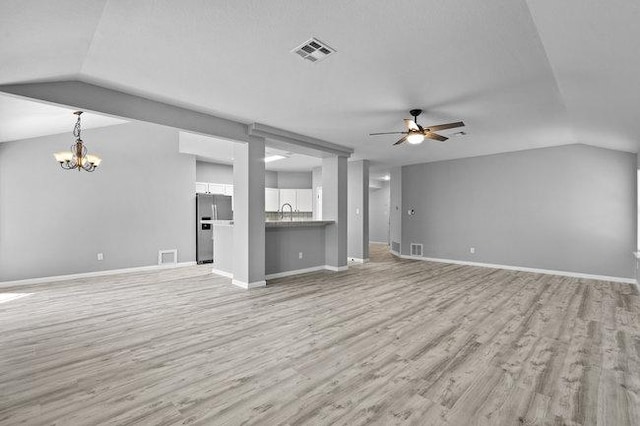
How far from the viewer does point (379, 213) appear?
41.3ft

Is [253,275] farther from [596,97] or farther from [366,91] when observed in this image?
[596,97]

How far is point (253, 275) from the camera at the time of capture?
16.3 ft

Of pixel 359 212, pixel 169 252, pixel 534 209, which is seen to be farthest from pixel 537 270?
pixel 169 252

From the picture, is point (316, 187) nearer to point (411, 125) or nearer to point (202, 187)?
point (202, 187)

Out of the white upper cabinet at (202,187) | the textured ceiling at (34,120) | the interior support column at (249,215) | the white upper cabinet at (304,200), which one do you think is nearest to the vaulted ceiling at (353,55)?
the interior support column at (249,215)

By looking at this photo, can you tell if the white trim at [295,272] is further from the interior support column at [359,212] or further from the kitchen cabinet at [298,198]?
the kitchen cabinet at [298,198]

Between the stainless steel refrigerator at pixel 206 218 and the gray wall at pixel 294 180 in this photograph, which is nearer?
the stainless steel refrigerator at pixel 206 218

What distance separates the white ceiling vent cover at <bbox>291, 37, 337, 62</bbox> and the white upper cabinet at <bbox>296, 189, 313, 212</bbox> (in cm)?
738

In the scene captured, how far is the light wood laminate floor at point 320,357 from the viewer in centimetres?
187

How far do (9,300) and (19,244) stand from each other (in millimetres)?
1397

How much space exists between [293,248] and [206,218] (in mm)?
2831

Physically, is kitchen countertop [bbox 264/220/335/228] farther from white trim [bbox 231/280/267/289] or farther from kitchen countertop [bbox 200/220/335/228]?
white trim [bbox 231/280/267/289]

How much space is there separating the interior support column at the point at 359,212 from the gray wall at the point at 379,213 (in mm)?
4404

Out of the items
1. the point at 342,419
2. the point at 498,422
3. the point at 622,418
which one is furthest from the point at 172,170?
the point at 622,418
